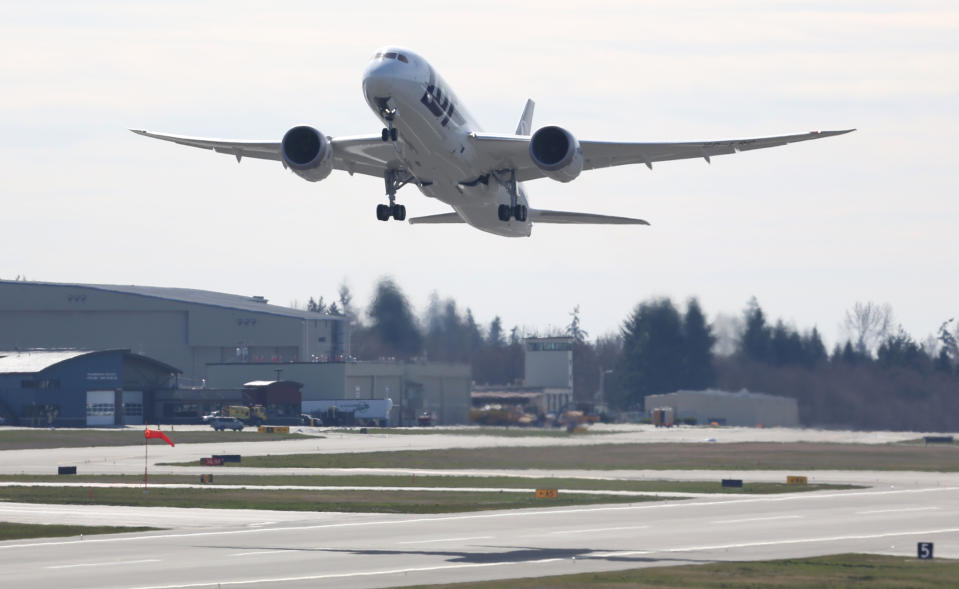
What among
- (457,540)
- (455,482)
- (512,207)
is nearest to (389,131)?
(512,207)

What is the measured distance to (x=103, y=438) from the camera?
3893 inches

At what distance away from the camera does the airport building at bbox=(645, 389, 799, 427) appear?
103062 millimetres

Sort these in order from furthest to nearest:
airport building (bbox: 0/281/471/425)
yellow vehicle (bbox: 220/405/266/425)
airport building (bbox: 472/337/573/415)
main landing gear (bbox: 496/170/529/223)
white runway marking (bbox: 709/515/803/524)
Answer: airport building (bbox: 472/337/573/415) → yellow vehicle (bbox: 220/405/266/425) → airport building (bbox: 0/281/471/425) → main landing gear (bbox: 496/170/529/223) → white runway marking (bbox: 709/515/803/524)

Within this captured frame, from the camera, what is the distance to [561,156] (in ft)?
141

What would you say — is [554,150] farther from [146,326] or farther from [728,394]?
[146,326]

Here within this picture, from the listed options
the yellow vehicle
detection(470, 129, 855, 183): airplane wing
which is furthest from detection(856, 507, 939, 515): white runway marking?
the yellow vehicle

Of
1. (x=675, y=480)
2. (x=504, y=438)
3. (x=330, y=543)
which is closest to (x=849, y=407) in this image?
(x=504, y=438)

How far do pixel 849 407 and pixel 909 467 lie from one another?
29059 millimetres

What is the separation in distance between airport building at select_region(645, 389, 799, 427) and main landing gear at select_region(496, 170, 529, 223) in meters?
58.0

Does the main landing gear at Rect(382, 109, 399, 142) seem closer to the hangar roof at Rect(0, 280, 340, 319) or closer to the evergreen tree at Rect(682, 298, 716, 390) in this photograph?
the evergreen tree at Rect(682, 298, 716, 390)

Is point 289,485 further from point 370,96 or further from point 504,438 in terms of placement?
point 504,438

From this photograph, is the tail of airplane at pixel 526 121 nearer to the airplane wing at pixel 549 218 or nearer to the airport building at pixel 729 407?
the airplane wing at pixel 549 218

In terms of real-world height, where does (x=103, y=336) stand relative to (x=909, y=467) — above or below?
above

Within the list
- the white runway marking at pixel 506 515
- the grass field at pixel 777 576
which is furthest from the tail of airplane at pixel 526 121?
the grass field at pixel 777 576
